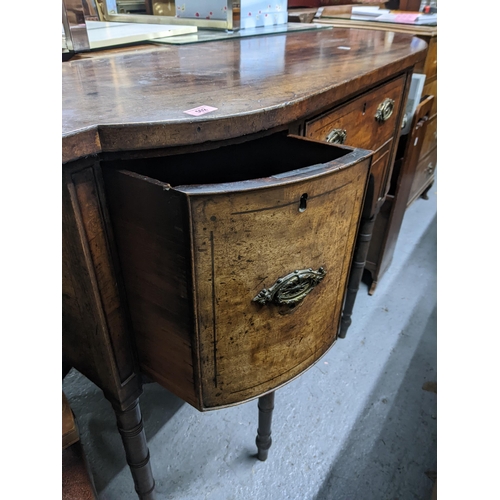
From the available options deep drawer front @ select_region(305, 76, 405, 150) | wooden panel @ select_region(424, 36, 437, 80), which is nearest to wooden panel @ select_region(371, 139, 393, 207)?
deep drawer front @ select_region(305, 76, 405, 150)

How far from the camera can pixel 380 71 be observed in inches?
31.5

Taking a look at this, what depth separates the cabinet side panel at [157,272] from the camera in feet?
1.44

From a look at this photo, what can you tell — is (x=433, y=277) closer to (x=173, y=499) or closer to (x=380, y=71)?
(x=380, y=71)

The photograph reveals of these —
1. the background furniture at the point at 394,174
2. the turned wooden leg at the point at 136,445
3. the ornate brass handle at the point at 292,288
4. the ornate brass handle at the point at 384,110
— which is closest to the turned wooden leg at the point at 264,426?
the turned wooden leg at the point at 136,445

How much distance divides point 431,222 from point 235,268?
72.6 inches

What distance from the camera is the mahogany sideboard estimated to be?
442 millimetres

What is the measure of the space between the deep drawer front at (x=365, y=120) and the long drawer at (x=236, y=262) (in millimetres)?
131

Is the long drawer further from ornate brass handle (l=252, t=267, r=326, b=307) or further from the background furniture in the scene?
the background furniture

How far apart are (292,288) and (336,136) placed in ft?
1.21

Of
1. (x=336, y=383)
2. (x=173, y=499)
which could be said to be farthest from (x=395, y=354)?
(x=173, y=499)

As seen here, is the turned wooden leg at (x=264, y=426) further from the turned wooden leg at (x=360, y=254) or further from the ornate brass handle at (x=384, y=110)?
the ornate brass handle at (x=384, y=110)

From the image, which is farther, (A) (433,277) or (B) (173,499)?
(A) (433,277)

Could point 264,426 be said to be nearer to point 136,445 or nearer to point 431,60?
point 136,445

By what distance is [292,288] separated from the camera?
0.51 metres
